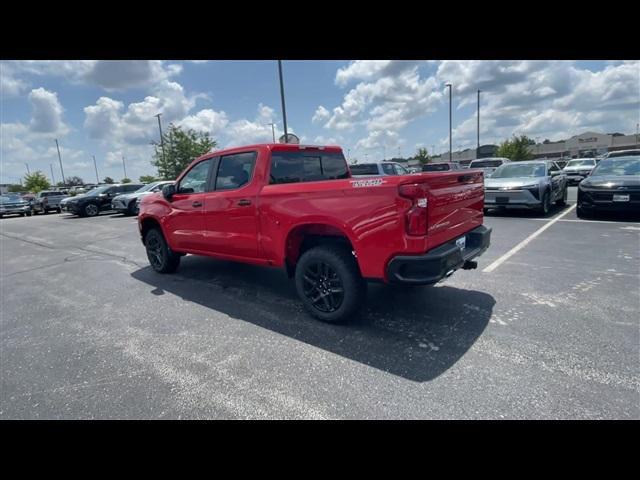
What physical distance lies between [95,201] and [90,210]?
58cm

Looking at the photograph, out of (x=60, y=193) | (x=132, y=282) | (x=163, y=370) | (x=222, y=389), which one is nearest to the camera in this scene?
(x=222, y=389)

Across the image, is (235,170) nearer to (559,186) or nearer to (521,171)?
(521,171)

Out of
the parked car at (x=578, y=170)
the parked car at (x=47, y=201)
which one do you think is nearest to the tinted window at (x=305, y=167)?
the parked car at (x=578, y=170)

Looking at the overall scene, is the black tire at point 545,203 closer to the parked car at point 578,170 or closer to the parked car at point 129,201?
the parked car at point 578,170

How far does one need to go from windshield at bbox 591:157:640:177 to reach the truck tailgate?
770cm

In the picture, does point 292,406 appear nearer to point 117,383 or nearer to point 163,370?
point 163,370

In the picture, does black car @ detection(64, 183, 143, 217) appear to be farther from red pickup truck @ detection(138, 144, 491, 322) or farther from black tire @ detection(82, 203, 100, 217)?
red pickup truck @ detection(138, 144, 491, 322)

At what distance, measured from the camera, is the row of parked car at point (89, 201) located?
1753 centimetres

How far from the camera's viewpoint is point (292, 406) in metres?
2.34

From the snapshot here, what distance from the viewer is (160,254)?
593cm

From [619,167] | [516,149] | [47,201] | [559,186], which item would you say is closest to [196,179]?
[619,167]

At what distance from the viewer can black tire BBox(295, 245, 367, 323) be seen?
11.2 ft
